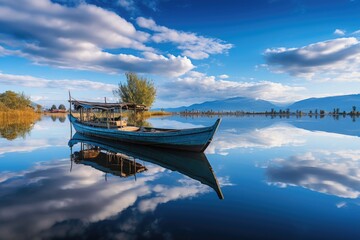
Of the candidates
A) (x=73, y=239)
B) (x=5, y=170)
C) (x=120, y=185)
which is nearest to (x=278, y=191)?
(x=120, y=185)

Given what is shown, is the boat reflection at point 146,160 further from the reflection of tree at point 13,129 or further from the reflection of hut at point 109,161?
the reflection of tree at point 13,129

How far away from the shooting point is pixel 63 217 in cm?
657

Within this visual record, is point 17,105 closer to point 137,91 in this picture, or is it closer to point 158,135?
point 137,91

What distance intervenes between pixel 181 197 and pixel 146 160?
658 cm

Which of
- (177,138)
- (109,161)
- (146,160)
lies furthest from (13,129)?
(177,138)

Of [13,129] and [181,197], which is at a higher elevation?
[13,129]

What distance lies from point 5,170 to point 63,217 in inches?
315

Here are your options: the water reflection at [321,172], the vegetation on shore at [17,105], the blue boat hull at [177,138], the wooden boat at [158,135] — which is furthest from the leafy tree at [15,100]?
the water reflection at [321,172]

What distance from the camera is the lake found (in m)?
5.88

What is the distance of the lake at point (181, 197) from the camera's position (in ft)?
19.3

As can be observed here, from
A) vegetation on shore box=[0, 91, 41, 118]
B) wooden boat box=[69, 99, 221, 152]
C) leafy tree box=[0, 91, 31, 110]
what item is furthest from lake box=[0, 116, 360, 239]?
leafy tree box=[0, 91, 31, 110]

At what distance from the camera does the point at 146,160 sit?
14.4 metres

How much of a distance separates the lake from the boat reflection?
0.18ft

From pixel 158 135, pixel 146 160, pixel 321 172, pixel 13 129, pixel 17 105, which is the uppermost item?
pixel 17 105
